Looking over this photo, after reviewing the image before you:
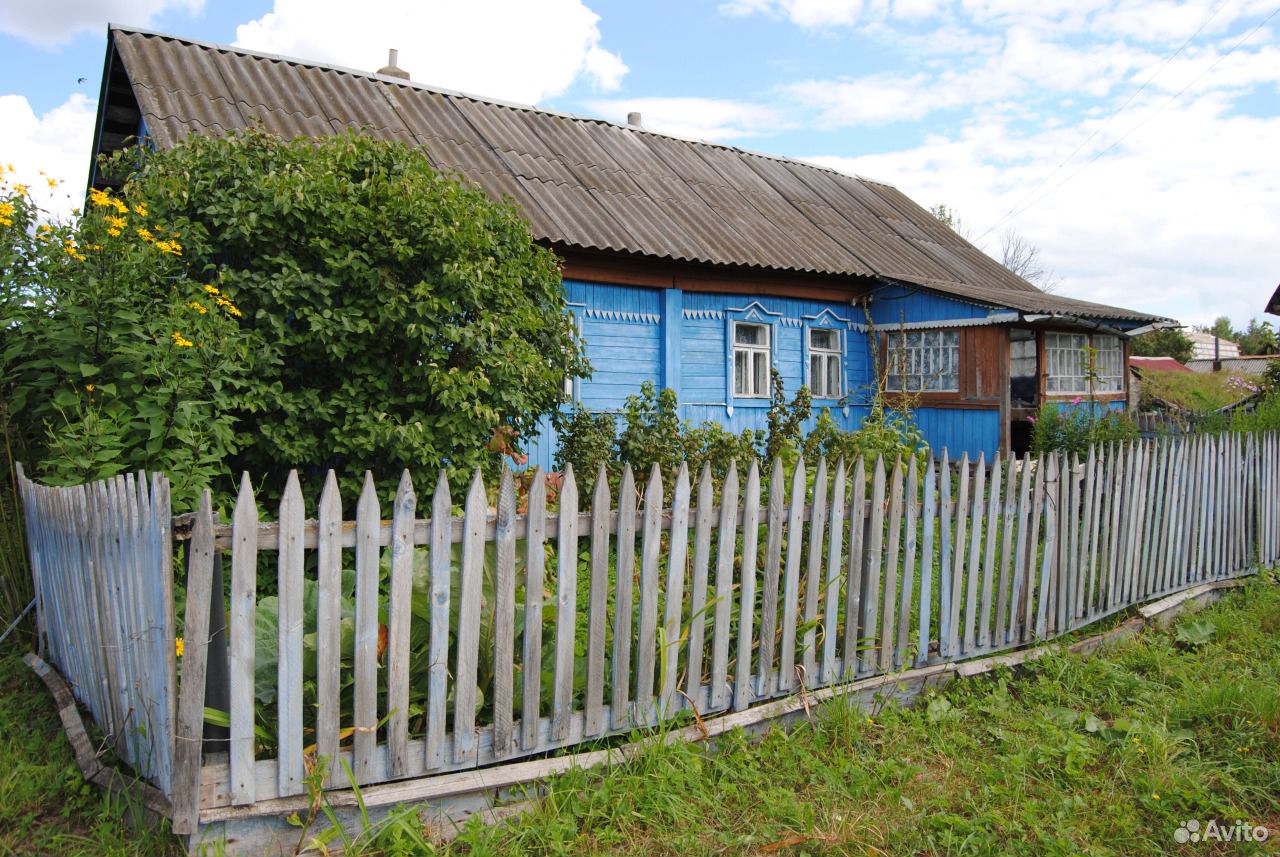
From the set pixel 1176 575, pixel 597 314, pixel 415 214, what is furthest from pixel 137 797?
pixel 597 314

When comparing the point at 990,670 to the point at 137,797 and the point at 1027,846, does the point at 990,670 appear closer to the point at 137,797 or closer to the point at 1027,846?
the point at 1027,846

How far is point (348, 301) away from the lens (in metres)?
5.11

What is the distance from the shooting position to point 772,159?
1756 centimetres

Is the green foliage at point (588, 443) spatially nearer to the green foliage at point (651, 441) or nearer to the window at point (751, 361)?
the green foliage at point (651, 441)

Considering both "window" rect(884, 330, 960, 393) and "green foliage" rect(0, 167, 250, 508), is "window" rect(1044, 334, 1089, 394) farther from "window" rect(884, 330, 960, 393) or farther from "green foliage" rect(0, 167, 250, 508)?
"green foliage" rect(0, 167, 250, 508)

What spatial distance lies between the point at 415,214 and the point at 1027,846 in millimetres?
4264

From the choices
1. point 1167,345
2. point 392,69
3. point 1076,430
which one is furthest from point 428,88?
point 1167,345

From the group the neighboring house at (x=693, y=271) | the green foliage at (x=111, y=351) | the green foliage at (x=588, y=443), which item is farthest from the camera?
the neighboring house at (x=693, y=271)

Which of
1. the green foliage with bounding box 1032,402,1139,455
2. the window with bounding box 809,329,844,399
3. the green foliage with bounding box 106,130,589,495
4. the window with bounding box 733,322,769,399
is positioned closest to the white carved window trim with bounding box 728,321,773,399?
the window with bounding box 733,322,769,399

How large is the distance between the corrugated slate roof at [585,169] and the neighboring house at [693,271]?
0.13 ft

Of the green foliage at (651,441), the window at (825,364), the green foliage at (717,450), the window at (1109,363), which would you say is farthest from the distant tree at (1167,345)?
the green foliage at (651,441)

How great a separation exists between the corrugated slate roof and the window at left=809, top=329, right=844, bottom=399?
107 cm

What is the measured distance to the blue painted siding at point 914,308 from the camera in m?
12.5

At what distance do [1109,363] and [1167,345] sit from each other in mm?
41767
